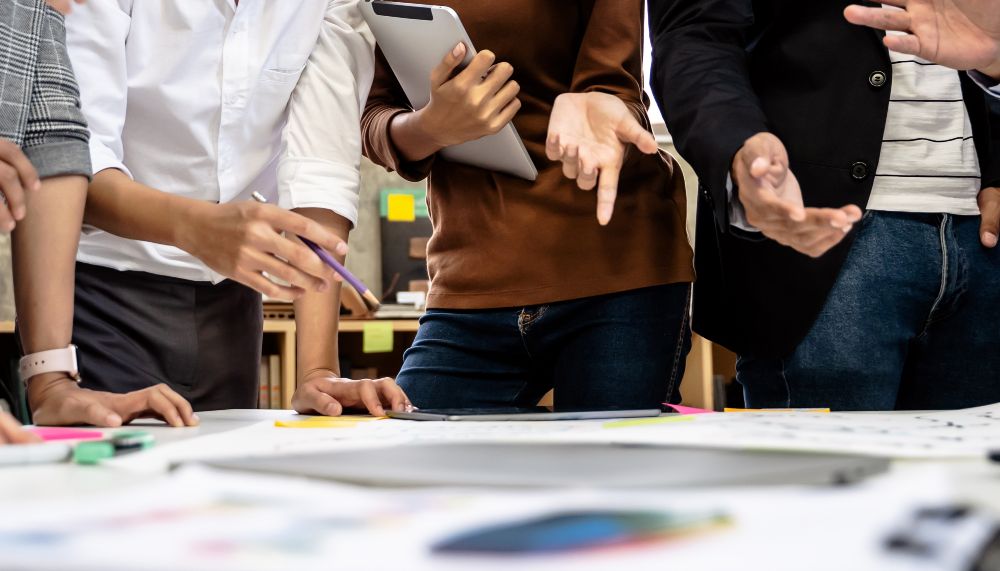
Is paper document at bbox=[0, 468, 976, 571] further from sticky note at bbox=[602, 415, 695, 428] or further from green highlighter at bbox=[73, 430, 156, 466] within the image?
sticky note at bbox=[602, 415, 695, 428]

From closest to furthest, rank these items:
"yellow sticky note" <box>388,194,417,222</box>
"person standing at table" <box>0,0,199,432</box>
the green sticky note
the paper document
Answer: the paper document, "person standing at table" <box>0,0,199,432</box>, the green sticky note, "yellow sticky note" <box>388,194,417,222</box>

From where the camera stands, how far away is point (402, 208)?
3916mm

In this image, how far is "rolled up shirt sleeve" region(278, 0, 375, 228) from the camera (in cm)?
111

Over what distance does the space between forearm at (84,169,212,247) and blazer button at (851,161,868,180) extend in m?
0.72

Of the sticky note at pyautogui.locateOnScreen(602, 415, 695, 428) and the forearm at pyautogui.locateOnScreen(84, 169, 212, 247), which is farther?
the forearm at pyautogui.locateOnScreen(84, 169, 212, 247)

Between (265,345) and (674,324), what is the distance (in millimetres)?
2347

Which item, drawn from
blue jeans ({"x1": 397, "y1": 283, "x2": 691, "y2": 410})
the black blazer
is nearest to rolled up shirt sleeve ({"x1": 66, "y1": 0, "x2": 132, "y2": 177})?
blue jeans ({"x1": 397, "y1": 283, "x2": 691, "y2": 410})

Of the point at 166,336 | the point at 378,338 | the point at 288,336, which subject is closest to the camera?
the point at 166,336

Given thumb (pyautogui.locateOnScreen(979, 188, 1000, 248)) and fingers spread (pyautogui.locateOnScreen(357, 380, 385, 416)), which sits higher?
thumb (pyautogui.locateOnScreen(979, 188, 1000, 248))

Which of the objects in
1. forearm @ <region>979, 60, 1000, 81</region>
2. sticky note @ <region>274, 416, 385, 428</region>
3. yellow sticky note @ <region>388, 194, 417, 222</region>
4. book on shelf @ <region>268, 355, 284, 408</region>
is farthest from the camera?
yellow sticky note @ <region>388, 194, 417, 222</region>

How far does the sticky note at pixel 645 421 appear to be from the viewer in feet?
2.38

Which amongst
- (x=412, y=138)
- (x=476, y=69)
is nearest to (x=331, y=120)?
(x=412, y=138)

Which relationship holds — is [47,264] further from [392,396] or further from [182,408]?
[392,396]

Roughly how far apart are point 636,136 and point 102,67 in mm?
626
